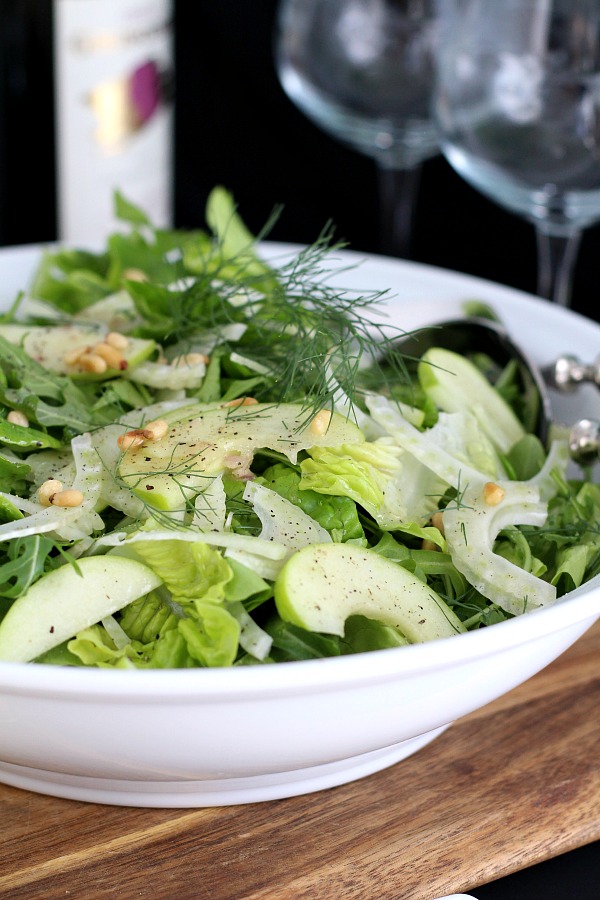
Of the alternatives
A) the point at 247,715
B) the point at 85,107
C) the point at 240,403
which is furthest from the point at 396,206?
the point at 247,715

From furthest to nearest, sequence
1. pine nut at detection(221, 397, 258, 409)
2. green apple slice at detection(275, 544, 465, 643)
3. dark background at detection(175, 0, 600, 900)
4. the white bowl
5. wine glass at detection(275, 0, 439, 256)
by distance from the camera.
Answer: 1. dark background at detection(175, 0, 600, 900)
2. wine glass at detection(275, 0, 439, 256)
3. pine nut at detection(221, 397, 258, 409)
4. green apple slice at detection(275, 544, 465, 643)
5. the white bowl

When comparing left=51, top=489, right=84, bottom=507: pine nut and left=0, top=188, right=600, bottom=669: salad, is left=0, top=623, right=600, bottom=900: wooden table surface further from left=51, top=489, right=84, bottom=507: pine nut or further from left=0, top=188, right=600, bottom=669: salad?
left=51, top=489, right=84, bottom=507: pine nut

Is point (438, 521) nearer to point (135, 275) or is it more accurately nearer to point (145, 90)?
point (135, 275)

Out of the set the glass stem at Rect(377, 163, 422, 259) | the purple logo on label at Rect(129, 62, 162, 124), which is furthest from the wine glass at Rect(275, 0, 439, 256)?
the purple logo on label at Rect(129, 62, 162, 124)

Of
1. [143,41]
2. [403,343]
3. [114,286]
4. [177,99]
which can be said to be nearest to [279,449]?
[403,343]

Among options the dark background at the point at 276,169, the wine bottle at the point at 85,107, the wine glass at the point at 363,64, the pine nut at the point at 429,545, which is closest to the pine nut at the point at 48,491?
the pine nut at the point at 429,545

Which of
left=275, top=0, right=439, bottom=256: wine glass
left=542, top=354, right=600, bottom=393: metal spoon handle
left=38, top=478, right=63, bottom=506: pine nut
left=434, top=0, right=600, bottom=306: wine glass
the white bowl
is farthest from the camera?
left=275, top=0, right=439, bottom=256: wine glass

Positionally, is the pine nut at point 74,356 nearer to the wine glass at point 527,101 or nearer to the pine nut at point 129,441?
the pine nut at point 129,441
